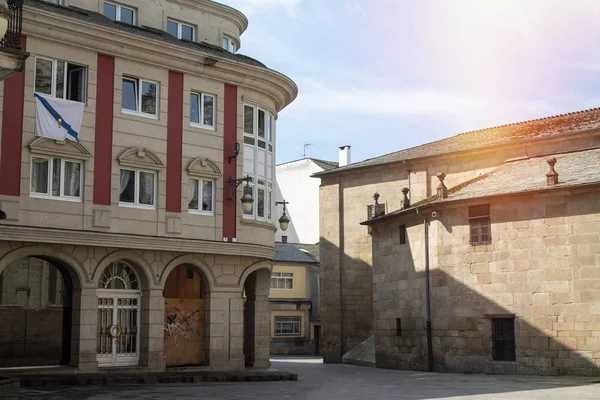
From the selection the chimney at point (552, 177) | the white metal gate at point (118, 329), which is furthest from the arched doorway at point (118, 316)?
the chimney at point (552, 177)

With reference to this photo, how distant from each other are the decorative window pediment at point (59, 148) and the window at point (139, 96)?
2179 mm

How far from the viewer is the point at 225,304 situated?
2817 cm

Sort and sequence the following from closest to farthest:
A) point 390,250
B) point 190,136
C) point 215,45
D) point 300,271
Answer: point 190,136
point 215,45
point 390,250
point 300,271

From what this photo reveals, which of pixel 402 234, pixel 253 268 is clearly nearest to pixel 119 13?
pixel 253 268

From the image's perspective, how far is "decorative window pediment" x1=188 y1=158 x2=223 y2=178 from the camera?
2753 cm

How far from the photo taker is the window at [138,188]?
2611cm

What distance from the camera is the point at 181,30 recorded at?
2984 cm

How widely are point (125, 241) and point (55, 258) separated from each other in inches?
82.4

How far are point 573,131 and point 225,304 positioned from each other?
18466 mm

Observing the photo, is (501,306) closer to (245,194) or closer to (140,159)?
(245,194)

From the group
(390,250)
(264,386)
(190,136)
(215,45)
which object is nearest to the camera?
(264,386)

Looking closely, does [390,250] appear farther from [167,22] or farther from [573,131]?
[167,22]

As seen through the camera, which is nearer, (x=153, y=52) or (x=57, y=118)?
(x=57, y=118)

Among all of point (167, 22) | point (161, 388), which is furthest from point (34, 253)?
point (167, 22)
